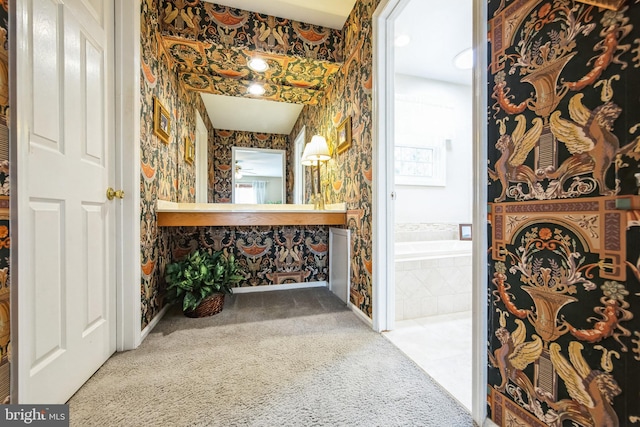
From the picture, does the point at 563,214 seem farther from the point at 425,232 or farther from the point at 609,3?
the point at 425,232

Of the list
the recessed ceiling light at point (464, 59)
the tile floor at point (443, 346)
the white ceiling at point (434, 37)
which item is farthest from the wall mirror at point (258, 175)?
the recessed ceiling light at point (464, 59)

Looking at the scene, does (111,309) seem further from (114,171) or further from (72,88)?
(72,88)

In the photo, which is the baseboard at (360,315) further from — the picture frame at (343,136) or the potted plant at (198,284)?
the picture frame at (343,136)

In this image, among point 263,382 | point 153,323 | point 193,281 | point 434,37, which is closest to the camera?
point 263,382

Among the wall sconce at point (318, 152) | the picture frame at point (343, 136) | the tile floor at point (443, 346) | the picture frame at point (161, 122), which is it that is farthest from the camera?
the wall sconce at point (318, 152)

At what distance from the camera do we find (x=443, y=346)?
152 cm

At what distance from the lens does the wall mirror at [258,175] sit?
8.85ft

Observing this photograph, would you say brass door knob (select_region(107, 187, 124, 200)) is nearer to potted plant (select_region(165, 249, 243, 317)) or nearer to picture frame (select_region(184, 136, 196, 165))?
potted plant (select_region(165, 249, 243, 317))

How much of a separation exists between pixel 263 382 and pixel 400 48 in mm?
2885

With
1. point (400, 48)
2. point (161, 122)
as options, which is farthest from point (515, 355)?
point (400, 48)

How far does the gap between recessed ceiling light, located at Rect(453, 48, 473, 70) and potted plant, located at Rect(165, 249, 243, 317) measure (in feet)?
9.62

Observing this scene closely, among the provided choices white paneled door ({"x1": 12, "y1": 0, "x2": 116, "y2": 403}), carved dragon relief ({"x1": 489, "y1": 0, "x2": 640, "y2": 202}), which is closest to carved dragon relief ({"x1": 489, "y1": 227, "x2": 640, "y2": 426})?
carved dragon relief ({"x1": 489, "y1": 0, "x2": 640, "y2": 202})
